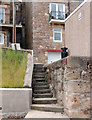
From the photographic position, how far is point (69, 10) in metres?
17.6

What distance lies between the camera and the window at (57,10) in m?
17.3

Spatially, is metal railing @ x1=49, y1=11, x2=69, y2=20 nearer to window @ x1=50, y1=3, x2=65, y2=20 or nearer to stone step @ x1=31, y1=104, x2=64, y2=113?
window @ x1=50, y1=3, x2=65, y2=20

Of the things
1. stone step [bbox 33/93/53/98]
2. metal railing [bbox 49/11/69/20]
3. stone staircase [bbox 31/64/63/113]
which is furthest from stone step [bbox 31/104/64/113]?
metal railing [bbox 49/11/69/20]

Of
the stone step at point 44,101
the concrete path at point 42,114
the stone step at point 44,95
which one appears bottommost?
the concrete path at point 42,114

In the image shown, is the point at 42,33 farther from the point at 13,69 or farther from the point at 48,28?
the point at 13,69

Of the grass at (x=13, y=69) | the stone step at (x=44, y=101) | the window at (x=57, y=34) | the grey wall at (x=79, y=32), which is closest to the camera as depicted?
the stone step at (x=44, y=101)

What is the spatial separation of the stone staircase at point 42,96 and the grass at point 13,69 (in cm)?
71

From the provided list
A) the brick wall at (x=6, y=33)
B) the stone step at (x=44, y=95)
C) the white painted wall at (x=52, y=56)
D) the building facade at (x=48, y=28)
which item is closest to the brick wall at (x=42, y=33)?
the building facade at (x=48, y=28)

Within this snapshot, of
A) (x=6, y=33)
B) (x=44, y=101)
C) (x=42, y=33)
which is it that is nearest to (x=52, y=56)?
(x=42, y=33)

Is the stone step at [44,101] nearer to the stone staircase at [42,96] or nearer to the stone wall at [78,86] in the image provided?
the stone staircase at [42,96]

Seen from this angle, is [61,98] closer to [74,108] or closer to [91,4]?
[74,108]

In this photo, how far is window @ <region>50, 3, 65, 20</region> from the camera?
17.3 metres

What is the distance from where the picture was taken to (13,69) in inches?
313

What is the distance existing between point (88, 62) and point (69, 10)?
13.2 m
